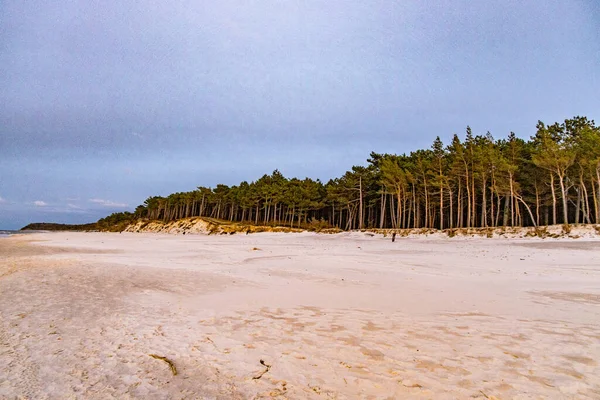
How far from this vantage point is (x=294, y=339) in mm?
4320

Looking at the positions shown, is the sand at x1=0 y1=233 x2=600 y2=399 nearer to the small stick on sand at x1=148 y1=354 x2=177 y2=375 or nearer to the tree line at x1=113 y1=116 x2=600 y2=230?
the small stick on sand at x1=148 y1=354 x2=177 y2=375

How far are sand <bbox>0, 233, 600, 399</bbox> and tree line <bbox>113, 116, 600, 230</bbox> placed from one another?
109ft

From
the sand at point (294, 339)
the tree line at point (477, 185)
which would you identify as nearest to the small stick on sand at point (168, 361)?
the sand at point (294, 339)

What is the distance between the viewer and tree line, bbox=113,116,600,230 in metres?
34.3

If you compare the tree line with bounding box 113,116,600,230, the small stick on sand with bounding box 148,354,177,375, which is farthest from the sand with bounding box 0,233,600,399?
the tree line with bounding box 113,116,600,230

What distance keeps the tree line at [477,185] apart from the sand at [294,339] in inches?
1312

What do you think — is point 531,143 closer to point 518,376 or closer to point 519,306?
point 519,306

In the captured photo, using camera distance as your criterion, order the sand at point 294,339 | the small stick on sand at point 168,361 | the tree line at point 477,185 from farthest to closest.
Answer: the tree line at point 477,185 < the small stick on sand at point 168,361 < the sand at point 294,339

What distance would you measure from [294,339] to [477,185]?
164 ft

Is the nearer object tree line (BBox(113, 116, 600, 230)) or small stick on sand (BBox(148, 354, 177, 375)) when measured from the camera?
small stick on sand (BBox(148, 354, 177, 375))

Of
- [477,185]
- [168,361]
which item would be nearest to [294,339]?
[168,361]

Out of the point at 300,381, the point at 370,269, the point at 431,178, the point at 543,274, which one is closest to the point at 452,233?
the point at 431,178

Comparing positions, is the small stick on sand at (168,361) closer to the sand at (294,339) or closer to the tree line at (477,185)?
the sand at (294,339)

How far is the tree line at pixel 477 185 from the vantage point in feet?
113
